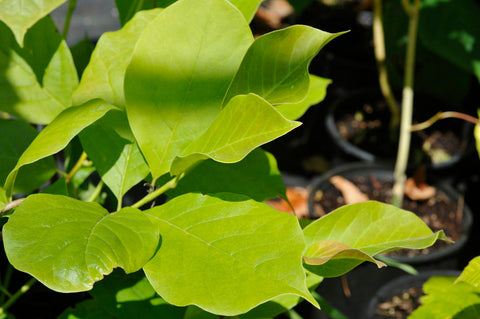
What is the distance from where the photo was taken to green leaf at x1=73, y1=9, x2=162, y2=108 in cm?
57

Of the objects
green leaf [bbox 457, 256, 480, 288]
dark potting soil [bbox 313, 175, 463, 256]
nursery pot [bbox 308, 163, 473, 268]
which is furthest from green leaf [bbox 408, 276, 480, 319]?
dark potting soil [bbox 313, 175, 463, 256]

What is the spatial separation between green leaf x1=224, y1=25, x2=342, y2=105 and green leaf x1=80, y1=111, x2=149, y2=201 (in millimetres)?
131

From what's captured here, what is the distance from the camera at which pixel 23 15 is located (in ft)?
1.69

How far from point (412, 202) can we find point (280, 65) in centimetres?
146

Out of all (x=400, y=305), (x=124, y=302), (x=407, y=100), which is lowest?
(x=400, y=305)

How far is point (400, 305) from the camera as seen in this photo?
4.65ft

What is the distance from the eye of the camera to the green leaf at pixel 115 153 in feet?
1.89

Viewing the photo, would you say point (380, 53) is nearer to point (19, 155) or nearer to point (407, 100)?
point (407, 100)

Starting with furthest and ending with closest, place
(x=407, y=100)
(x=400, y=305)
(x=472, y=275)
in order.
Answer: (x=407, y=100) < (x=400, y=305) < (x=472, y=275)

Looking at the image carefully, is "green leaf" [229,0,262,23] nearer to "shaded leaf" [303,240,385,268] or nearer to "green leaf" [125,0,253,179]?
"green leaf" [125,0,253,179]

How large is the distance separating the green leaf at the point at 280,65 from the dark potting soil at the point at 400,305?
41.2 inches

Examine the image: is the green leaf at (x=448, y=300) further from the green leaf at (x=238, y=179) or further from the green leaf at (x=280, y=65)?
the green leaf at (x=280, y=65)

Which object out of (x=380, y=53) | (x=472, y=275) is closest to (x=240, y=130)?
(x=472, y=275)

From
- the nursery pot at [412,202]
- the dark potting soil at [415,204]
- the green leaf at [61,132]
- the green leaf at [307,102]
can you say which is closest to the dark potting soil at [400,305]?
the nursery pot at [412,202]
